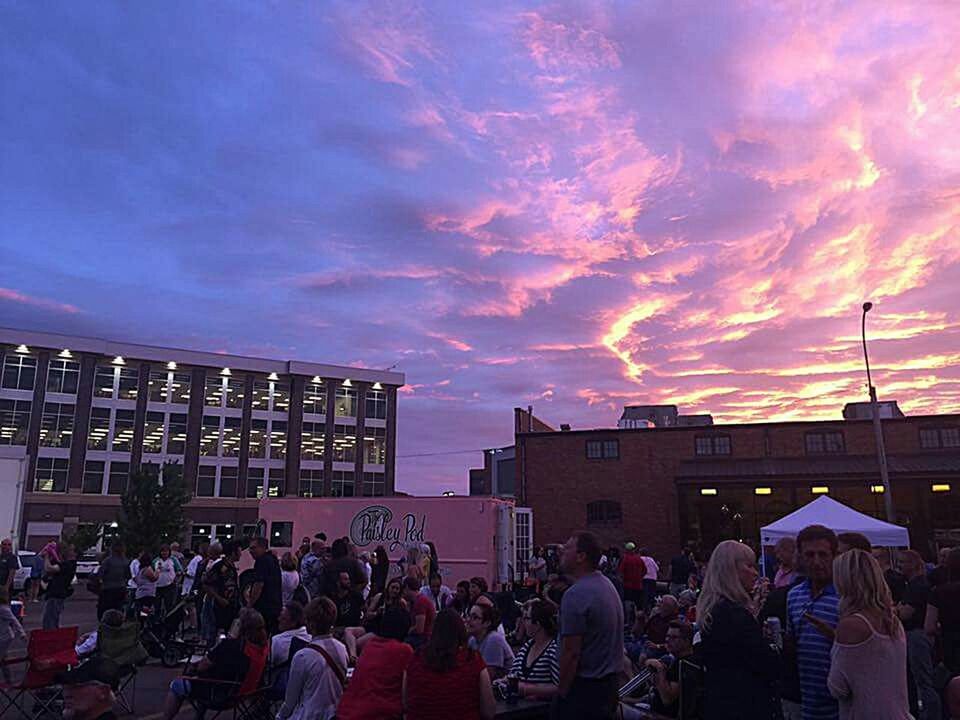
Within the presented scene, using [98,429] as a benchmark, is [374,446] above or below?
below

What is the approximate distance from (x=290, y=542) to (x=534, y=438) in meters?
15.6

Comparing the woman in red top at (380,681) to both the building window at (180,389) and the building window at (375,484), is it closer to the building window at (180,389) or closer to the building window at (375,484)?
the building window at (180,389)

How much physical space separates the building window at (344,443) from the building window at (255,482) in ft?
22.3

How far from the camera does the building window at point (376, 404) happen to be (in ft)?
220

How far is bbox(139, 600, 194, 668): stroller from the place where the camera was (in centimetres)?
1193

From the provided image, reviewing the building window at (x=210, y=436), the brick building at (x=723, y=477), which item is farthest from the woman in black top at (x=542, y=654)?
the building window at (x=210, y=436)

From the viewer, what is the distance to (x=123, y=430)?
5634 cm

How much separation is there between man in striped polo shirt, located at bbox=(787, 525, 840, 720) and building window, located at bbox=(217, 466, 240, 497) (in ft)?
196

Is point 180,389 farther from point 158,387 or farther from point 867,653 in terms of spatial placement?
point 867,653

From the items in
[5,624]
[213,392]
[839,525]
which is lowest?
[5,624]

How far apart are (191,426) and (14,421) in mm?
12303

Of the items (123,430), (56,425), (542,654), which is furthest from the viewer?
(123,430)

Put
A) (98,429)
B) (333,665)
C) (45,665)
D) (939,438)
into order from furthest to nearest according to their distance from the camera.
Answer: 1. (98,429)
2. (939,438)
3. (45,665)
4. (333,665)

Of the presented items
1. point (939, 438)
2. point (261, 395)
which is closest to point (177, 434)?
point (261, 395)
